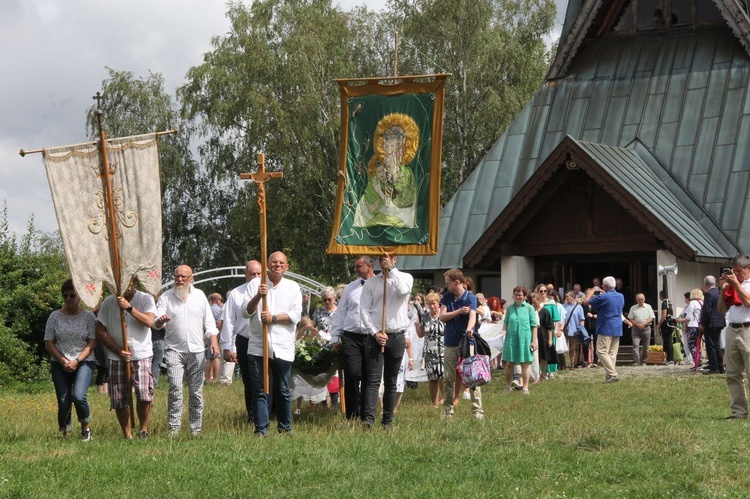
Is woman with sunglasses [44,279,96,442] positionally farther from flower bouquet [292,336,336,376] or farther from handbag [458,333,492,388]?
handbag [458,333,492,388]

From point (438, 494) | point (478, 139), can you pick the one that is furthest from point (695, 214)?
point (438, 494)

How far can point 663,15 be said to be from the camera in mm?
31906

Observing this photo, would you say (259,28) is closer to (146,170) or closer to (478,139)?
(478,139)

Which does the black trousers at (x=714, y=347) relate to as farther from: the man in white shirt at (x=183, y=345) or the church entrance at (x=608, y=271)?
the man in white shirt at (x=183, y=345)

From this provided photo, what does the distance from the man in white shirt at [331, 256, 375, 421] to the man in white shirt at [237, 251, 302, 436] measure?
90 cm

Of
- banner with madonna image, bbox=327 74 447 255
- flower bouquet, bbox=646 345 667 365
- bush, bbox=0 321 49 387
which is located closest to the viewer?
banner with madonna image, bbox=327 74 447 255

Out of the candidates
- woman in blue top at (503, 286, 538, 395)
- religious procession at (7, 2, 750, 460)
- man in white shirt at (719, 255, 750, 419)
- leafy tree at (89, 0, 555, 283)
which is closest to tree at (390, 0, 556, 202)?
leafy tree at (89, 0, 555, 283)

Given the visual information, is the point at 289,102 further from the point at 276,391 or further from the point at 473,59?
the point at 276,391

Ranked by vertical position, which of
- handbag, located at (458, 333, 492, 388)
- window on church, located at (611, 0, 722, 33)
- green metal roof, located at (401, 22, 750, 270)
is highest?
window on church, located at (611, 0, 722, 33)

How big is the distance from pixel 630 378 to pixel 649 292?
7860 mm

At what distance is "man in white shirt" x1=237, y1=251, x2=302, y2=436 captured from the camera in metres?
12.0

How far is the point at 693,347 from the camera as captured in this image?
79.2 ft

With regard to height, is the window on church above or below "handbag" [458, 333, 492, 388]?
above

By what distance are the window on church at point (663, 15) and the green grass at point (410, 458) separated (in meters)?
19.3
